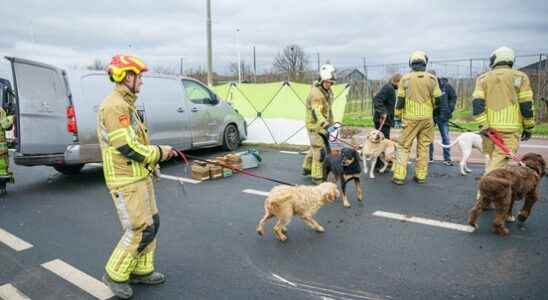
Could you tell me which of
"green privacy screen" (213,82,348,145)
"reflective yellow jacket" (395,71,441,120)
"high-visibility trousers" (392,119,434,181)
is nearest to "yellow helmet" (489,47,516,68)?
"reflective yellow jacket" (395,71,441,120)

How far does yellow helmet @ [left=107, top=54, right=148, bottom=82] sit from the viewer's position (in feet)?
9.82

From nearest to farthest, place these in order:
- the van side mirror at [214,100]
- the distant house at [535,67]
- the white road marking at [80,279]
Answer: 1. the white road marking at [80,279]
2. the van side mirror at [214,100]
3. the distant house at [535,67]

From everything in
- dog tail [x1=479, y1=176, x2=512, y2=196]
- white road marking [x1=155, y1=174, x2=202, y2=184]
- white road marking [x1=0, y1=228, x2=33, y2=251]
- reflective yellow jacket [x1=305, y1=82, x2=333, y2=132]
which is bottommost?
white road marking [x1=0, y1=228, x2=33, y2=251]

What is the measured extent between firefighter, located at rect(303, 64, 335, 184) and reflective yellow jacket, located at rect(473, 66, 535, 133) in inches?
94.1

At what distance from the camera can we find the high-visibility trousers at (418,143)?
6.60m

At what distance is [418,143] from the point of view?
22.1ft

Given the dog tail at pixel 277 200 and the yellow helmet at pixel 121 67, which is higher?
the yellow helmet at pixel 121 67

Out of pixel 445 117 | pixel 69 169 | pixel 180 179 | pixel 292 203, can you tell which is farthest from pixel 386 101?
pixel 69 169

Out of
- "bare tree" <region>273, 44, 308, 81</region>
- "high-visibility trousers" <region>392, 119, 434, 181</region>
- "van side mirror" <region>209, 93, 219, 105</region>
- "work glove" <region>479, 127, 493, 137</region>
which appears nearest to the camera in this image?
"work glove" <region>479, 127, 493, 137</region>

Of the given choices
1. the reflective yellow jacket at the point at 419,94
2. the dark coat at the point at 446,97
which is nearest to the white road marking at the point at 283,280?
the reflective yellow jacket at the point at 419,94

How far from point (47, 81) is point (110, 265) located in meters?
4.87

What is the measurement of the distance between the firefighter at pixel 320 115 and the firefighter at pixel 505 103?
2326mm

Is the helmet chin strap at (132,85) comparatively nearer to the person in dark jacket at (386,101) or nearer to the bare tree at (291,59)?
the person in dark jacket at (386,101)

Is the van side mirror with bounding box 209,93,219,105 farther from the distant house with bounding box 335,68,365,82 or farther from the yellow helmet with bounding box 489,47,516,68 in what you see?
the distant house with bounding box 335,68,365,82
